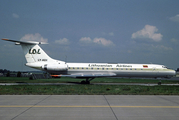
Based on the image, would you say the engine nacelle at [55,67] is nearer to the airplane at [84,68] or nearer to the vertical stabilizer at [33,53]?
the airplane at [84,68]

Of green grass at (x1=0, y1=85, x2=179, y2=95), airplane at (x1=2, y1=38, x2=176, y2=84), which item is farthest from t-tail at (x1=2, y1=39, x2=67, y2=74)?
green grass at (x1=0, y1=85, x2=179, y2=95)

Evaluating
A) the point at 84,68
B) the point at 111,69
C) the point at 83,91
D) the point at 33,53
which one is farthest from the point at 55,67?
the point at 83,91

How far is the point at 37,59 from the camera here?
2841 cm

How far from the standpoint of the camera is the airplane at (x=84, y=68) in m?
27.7

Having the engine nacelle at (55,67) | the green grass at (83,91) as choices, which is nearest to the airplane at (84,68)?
the engine nacelle at (55,67)

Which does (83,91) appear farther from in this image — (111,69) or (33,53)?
(33,53)

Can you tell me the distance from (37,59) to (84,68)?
7258 millimetres

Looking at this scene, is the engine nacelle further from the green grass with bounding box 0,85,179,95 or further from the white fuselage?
the green grass with bounding box 0,85,179,95
